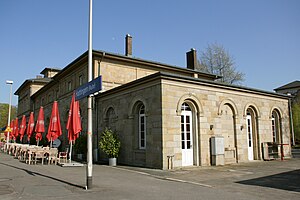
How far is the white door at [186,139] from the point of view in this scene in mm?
13836

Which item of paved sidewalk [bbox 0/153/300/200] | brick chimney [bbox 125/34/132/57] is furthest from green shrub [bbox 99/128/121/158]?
brick chimney [bbox 125/34/132/57]

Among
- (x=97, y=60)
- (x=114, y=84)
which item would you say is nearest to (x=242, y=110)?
(x=114, y=84)

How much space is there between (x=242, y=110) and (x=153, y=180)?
9104mm

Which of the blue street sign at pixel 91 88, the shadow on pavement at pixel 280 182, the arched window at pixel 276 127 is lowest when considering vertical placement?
the shadow on pavement at pixel 280 182

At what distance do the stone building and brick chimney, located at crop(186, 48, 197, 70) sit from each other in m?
6.84

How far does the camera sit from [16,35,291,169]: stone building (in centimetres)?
1317

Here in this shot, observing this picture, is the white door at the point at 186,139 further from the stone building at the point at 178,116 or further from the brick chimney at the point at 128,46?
the brick chimney at the point at 128,46

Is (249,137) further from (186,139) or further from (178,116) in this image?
(178,116)

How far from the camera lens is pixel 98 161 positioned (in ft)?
57.3

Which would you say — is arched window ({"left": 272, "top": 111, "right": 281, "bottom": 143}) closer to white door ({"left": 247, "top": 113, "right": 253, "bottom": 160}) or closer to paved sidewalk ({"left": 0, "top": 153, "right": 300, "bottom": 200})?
white door ({"left": 247, "top": 113, "right": 253, "bottom": 160})

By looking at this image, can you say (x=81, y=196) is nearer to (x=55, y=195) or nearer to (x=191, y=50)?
(x=55, y=195)

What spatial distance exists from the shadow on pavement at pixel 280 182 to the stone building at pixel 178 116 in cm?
406

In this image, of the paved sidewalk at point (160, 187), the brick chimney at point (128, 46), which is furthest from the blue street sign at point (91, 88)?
the brick chimney at point (128, 46)

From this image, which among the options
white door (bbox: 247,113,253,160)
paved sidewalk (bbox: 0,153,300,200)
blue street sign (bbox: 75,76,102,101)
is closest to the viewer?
paved sidewalk (bbox: 0,153,300,200)
